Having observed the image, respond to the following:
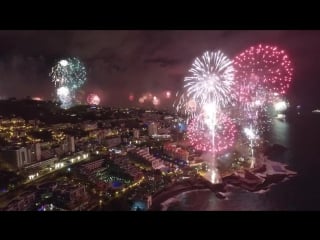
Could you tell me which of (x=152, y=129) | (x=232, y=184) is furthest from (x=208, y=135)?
(x=152, y=129)

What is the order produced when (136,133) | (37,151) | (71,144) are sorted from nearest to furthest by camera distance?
(37,151) → (71,144) → (136,133)

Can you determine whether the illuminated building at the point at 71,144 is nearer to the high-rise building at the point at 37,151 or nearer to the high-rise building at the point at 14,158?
the high-rise building at the point at 37,151

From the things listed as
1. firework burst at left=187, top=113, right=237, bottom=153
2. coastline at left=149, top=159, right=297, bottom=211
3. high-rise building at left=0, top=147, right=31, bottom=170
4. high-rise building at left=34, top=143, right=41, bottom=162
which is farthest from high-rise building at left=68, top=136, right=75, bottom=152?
firework burst at left=187, top=113, right=237, bottom=153

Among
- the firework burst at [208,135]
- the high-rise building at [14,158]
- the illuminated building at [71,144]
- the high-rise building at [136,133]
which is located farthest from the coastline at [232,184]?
the high-rise building at [136,133]

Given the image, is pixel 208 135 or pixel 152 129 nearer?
pixel 208 135

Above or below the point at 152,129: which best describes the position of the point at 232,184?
below

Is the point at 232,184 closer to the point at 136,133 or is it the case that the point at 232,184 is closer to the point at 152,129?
the point at 136,133

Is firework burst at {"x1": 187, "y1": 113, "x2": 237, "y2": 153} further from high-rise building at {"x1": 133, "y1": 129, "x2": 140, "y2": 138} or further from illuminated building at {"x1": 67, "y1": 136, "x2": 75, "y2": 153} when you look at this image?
illuminated building at {"x1": 67, "y1": 136, "x2": 75, "y2": 153}

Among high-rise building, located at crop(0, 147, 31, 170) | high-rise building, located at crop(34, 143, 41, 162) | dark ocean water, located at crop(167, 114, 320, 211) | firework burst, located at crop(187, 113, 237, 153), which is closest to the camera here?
high-rise building, located at crop(0, 147, 31, 170)

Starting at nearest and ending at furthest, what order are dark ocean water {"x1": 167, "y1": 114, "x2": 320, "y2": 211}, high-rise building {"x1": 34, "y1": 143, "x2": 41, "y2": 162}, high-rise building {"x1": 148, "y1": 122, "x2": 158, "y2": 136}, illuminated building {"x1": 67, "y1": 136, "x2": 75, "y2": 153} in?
dark ocean water {"x1": 167, "y1": 114, "x2": 320, "y2": 211} → high-rise building {"x1": 34, "y1": 143, "x2": 41, "y2": 162} → illuminated building {"x1": 67, "y1": 136, "x2": 75, "y2": 153} → high-rise building {"x1": 148, "y1": 122, "x2": 158, "y2": 136}

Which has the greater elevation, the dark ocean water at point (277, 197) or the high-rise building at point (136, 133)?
the high-rise building at point (136, 133)

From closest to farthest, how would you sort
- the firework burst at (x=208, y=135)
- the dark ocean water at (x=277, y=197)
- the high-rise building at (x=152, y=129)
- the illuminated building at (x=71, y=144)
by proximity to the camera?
the dark ocean water at (x=277, y=197)
the illuminated building at (x=71, y=144)
the firework burst at (x=208, y=135)
the high-rise building at (x=152, y=129)
